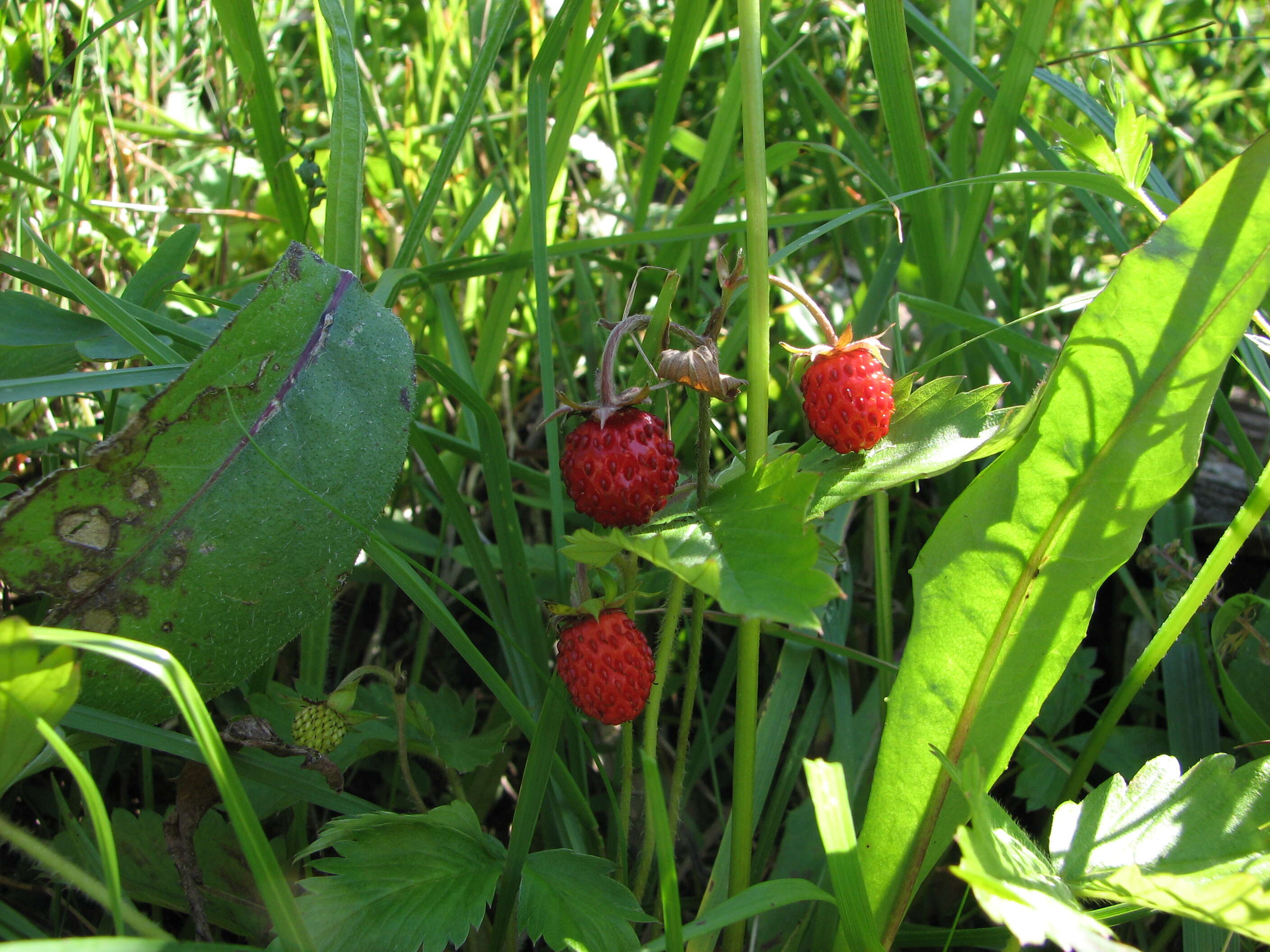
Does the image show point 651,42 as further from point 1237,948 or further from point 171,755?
point 1237,948

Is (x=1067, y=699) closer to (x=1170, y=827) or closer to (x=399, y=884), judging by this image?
(x=1170, y=827)

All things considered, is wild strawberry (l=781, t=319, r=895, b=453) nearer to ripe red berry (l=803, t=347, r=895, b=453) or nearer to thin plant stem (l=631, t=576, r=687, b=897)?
ripe red berry (l=803, t=347, r=895, b=453)

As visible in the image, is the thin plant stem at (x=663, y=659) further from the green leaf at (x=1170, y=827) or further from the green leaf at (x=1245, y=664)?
the green leaf at (x=1245, y=664)

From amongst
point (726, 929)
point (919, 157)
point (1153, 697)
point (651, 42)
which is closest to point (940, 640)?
point (726, 929)

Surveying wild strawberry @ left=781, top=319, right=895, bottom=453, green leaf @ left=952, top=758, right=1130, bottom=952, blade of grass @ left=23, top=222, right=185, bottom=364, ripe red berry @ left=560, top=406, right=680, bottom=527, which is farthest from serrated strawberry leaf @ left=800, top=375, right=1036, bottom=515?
blade of grass @ left=23, top=222, right=185, bottom=364

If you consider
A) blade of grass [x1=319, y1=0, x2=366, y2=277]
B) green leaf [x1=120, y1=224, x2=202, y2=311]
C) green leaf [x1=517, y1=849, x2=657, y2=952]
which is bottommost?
green leaf [x1=517, y1=849, x2=657, y2=952]

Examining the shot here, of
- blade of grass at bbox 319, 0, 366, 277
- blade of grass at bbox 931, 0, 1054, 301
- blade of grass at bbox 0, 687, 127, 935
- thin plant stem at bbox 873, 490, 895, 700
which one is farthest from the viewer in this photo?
blade of grass at bbox 931, 0, 1054, 301

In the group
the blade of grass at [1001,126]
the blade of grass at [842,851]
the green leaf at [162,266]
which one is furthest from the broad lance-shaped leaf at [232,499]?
the blade of grass at [1001,126]
